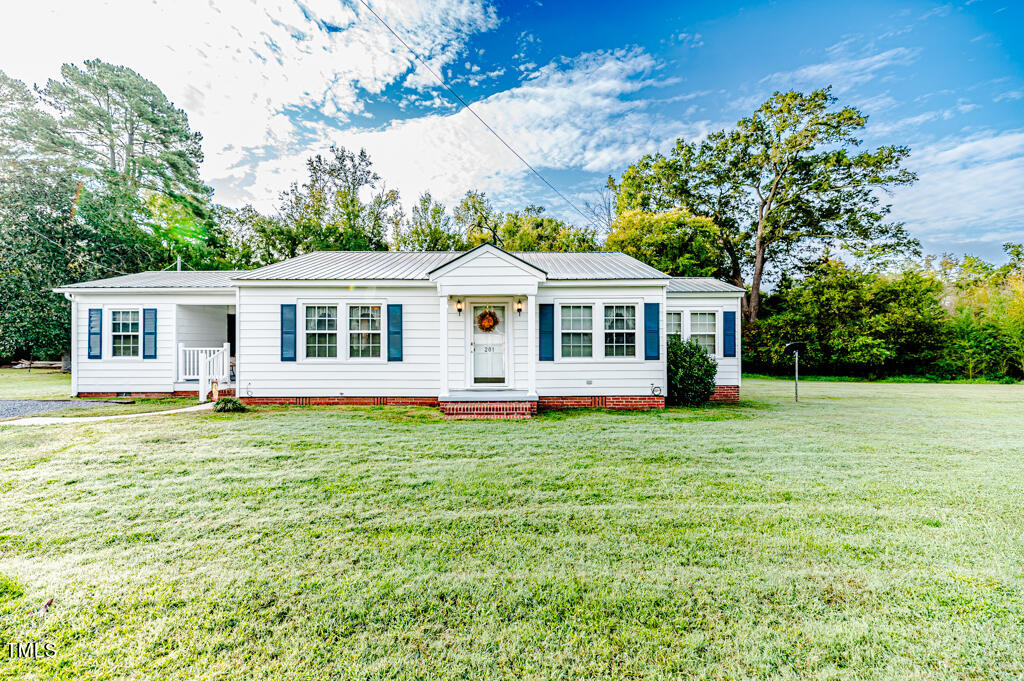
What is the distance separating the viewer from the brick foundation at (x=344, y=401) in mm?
9469

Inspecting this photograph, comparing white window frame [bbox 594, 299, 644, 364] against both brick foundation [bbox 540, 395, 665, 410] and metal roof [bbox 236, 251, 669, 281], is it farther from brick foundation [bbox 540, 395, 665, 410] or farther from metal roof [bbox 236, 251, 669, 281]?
brick foundation [bbox 540, 395, 665, 410]

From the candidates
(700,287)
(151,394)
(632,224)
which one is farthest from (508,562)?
(632,224)

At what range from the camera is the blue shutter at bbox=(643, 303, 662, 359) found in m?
9.41

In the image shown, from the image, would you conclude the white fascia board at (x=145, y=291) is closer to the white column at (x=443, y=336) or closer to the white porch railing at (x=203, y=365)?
the white porch railing at (x=203, y=365)

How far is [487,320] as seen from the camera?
31.1 ft

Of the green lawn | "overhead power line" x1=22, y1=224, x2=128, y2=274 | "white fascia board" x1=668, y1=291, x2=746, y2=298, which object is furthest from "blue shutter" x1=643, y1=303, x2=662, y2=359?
"overhead power line" x1=22, y1=224, x2=128, y2=274

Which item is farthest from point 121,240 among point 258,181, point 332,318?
point 332,318

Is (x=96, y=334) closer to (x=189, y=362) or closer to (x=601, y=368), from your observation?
(x=189, y=362)

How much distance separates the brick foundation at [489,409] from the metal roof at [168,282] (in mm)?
6692

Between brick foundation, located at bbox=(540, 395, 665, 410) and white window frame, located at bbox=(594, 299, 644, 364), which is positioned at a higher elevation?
white window frame, located at bbox=(594, 299, 644, 364)

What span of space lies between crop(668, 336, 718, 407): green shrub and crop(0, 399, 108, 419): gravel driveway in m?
13.3

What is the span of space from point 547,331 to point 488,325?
4.60ft

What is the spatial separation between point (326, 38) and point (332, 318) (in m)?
7.82

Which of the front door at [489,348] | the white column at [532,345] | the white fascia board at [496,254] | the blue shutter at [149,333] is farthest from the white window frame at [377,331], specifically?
the blue shutter at [149,333]
